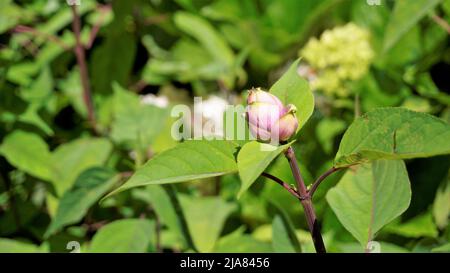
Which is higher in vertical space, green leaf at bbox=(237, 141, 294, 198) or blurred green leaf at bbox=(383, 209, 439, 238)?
green leaf at bbox=(237, 141, 294, 198)

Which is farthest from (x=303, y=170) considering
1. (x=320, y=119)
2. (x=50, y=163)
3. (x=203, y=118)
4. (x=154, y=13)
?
(x=154, y=13)

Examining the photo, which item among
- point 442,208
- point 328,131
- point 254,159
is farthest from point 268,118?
point 328,131

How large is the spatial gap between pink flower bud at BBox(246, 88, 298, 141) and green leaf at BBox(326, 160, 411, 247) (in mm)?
175

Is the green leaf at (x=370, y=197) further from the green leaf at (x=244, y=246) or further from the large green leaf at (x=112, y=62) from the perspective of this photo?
the large green leaf at (x=112, y=62)

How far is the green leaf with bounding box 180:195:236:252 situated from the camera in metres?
0.90

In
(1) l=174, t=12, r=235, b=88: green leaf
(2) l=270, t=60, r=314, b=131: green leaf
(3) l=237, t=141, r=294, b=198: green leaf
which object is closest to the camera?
(3) l=237, t=141, r=294, b=198: green leaf

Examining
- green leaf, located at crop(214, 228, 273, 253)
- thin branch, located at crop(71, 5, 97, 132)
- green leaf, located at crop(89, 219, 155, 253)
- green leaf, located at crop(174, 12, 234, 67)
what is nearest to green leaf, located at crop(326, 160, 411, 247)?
green leaf, located at crop(214, 228, 273, 253)

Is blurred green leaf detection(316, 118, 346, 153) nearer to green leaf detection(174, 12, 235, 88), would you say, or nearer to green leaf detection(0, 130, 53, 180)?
green leaf detection(174, 12, 235, 88)

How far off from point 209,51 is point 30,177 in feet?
1.77

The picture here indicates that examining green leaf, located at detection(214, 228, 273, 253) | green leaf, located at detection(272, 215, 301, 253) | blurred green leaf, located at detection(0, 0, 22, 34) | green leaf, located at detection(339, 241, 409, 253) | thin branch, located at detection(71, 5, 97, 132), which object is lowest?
green leaf, located at detection(339, 241, 409, 253)

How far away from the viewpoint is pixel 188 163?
557 millimetres

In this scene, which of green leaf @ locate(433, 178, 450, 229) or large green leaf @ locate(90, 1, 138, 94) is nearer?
green leaf @ locate(433, 178, 450, 229)

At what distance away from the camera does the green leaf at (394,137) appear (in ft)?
1.64
